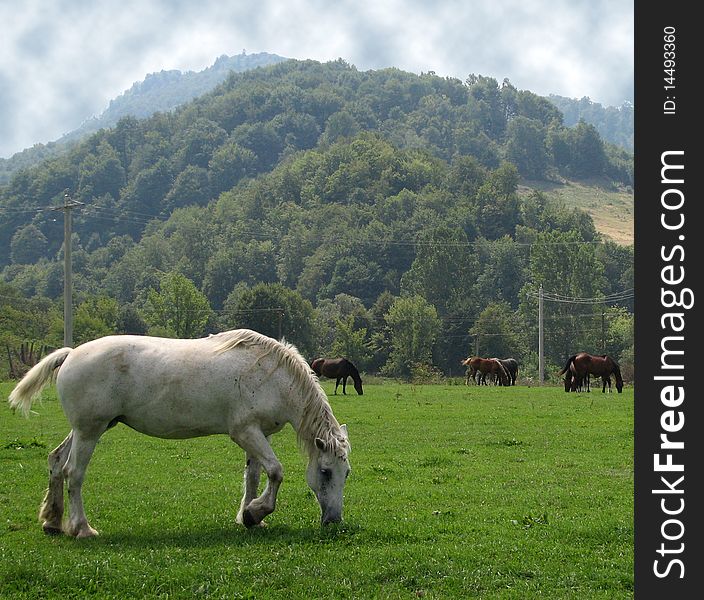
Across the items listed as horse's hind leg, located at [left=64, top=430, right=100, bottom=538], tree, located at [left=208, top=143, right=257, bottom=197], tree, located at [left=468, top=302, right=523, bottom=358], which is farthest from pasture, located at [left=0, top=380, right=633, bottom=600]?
tree, located at [left=208, top=143, right=257, bottom=197]

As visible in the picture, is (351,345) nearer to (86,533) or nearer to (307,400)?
(307,400)

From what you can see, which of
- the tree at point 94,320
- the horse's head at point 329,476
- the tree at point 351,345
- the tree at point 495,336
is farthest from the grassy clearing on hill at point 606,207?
the horse's head at point 329,476

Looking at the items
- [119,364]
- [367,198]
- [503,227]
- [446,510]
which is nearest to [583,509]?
[446,510]

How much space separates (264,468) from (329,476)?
2.46 ft

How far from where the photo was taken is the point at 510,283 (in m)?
115

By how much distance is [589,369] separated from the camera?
131ft

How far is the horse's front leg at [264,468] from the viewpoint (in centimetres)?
976

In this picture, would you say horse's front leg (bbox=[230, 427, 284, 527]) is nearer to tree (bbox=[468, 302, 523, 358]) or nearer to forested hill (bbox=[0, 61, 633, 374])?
forested hill (bbox=[0, 61, 633, 374])

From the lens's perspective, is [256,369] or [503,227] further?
[503,227]

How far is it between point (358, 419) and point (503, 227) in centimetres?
11620

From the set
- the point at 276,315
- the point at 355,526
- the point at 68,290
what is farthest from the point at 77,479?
the point at 276,315

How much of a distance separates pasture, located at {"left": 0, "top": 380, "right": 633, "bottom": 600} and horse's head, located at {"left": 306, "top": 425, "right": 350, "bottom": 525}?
27 centimetres
